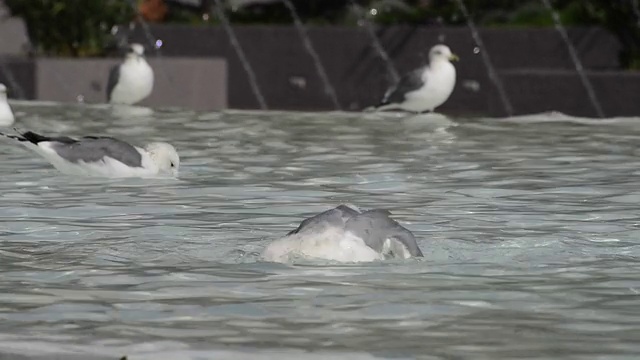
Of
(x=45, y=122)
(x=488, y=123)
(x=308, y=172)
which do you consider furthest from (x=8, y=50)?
(x=308, y=172)

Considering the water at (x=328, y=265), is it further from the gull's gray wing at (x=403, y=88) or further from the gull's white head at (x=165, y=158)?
the gull's gray wing at (x=403, y=88)

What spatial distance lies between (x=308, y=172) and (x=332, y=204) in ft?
7.38

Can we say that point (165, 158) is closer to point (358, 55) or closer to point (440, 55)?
point (440, 55)

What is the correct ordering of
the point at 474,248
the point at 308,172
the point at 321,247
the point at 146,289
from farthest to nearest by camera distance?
the point at 308,172, the point at 474,248, the point at 321,247, the point at 146,289

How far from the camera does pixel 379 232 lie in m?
8.55

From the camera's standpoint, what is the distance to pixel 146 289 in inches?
308

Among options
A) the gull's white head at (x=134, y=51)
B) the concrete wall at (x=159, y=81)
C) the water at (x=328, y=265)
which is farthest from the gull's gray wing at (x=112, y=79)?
the water at (x=328, y=265)

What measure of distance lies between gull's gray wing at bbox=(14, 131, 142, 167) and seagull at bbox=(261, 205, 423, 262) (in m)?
4.96

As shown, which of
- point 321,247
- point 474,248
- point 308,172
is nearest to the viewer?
point 321,247

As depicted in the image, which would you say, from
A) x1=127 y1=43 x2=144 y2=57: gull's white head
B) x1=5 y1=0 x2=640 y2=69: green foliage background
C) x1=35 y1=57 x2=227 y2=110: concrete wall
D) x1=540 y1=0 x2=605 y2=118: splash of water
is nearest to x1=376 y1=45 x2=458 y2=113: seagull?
x1=540 y1=0 x2=605 y2=118: splash of water

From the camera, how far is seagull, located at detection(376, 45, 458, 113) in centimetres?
2117

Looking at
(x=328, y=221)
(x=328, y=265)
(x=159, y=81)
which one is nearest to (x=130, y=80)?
(x=159, y=81)

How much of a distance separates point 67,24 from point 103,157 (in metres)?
12.5

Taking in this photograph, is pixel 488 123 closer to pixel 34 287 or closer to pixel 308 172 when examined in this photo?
pixel 308 172
